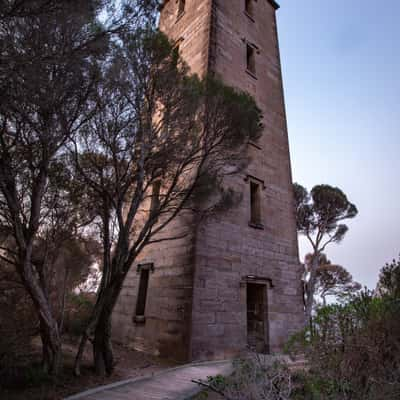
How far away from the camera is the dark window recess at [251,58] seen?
11442 millimetres

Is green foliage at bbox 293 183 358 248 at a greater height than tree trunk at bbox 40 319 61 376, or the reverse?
green foliage at bbox 293 183 358 248

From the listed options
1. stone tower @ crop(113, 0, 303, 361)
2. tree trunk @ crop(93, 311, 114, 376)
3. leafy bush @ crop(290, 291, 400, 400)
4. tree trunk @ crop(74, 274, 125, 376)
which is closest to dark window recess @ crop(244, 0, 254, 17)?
stone tower @ crop(113, 0, 303, 361)

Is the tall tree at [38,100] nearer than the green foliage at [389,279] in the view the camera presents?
Yes

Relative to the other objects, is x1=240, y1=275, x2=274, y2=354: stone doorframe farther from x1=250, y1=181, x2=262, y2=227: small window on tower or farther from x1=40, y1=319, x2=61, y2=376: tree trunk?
x1=40, y1=319, x2=61, y2=376: tree trunk

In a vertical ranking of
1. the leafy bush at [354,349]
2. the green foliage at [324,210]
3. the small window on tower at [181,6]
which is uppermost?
the small window on tower at [181,6]

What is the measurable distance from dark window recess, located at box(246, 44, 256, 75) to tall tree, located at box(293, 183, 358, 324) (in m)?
10.1

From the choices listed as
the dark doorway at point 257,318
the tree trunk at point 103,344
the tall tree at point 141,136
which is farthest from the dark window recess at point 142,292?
the dark doorway at point 257,318

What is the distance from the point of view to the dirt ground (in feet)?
13.8

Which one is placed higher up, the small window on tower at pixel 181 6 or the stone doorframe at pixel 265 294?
the small window on tower at pixel 181 6

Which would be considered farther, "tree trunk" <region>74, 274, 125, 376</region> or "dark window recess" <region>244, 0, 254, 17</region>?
"dark window recess" <region>244, 0, 254, 17</region>

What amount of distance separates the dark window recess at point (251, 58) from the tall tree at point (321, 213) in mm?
10086

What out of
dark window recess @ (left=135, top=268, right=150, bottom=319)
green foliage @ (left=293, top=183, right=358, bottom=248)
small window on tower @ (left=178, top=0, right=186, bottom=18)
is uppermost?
small window on tower @ (left=178, top=0, right=186, bottom=18)

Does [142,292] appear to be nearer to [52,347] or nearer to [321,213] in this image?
[52,347]

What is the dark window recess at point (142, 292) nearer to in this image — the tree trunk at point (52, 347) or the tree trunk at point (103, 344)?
the tree trunk at point (103, 344)
